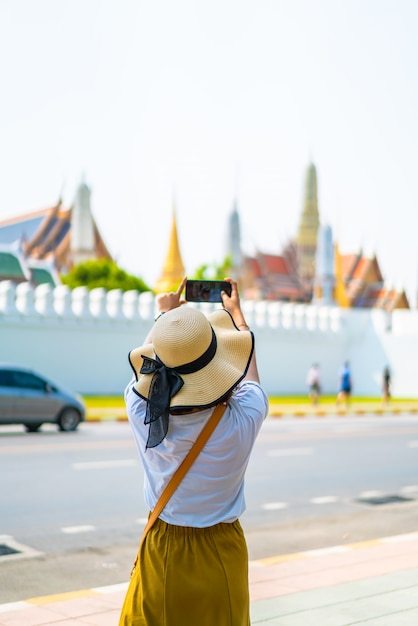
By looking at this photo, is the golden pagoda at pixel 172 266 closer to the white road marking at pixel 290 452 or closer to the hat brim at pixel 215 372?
the white road marking at pixel 290 452

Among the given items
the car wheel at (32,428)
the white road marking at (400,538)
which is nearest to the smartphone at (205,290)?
the white road marking at (400,538)

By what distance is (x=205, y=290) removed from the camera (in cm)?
390

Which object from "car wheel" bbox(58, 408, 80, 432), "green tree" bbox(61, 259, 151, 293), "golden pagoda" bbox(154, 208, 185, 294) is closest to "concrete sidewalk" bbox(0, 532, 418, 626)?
"car wheel" bbox(58, 408, 80, 432)

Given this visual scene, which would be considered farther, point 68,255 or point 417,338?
point 68,255

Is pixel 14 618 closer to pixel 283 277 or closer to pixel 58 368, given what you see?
pixel 58 368

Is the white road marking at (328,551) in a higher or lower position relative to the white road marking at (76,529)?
higher

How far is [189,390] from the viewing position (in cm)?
317

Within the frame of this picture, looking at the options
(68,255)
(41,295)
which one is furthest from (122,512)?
(68,255)

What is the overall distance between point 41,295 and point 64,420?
46.5 ft

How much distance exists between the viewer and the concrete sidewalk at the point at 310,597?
541 cm

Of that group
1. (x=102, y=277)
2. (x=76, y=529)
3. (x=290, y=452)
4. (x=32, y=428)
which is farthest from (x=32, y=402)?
(x=102, y=277)

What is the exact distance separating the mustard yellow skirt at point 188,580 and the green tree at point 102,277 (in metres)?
65.2

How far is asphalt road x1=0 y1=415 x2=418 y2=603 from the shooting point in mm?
7594

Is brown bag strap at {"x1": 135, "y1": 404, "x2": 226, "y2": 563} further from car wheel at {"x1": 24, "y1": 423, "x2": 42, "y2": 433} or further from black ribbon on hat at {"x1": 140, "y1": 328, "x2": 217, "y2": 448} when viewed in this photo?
car wheel at {"x1": 24, "y1": 423, "x2": 42, "y2": 433}
